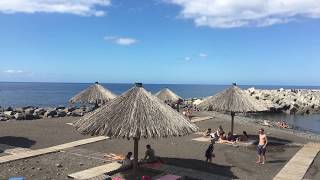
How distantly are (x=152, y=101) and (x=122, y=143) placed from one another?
7.40 metres

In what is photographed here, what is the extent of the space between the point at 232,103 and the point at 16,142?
11528 millimetres

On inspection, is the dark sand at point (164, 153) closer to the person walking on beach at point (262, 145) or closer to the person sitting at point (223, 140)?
the person walking on beach at point (262, 145)

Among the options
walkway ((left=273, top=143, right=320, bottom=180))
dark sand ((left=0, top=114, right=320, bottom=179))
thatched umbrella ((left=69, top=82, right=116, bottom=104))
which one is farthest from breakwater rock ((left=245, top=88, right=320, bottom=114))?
walkway ((left=273, top=143, right=320, bottom=180))

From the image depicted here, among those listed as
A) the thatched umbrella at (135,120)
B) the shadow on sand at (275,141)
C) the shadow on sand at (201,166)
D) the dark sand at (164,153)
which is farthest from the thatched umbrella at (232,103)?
the thatched umbrella at (135,120)

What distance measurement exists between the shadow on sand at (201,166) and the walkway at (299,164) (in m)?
1.78

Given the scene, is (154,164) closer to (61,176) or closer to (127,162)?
(127,162)

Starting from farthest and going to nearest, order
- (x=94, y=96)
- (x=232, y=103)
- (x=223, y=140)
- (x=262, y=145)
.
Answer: (x=94, y=96), (x=232, y=103), (x=223, y=140), (x=262, y=145)

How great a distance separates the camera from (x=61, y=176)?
1346 cm

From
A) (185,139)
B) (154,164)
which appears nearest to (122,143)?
(185,139)

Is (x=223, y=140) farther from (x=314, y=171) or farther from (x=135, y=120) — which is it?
(x=135, y=120)

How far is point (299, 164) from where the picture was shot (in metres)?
16.5

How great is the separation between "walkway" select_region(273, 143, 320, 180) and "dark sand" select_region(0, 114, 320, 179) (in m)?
0.29

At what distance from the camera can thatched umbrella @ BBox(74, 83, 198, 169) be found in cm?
1255

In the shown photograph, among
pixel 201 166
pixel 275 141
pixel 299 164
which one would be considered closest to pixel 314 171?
pixel 299 164
